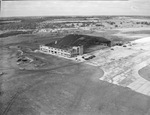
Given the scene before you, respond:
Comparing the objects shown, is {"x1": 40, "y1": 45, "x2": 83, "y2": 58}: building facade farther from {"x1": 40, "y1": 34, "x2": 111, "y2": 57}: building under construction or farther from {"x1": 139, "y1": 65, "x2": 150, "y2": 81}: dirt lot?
{"x1": 139, "y1": 65, "x2": 150, "y2": 81}: dirt lot

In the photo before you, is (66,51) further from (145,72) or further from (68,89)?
(145,72)

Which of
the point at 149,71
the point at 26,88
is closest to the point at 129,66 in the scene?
the point at 149,71

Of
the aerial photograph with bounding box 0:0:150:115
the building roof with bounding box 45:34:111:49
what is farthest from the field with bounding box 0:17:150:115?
the building roof with bounding box 45:34:111:49

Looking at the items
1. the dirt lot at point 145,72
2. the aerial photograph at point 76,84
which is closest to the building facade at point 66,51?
the aerial photograph at point 76,84

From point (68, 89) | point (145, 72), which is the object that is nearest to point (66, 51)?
point (68, 89)

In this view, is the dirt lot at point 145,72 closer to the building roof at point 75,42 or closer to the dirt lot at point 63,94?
the dirt lot at point 63,94

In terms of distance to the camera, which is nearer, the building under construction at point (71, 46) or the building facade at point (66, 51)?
the building facade at point (66, 51)

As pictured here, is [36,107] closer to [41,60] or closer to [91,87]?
[91,87]
